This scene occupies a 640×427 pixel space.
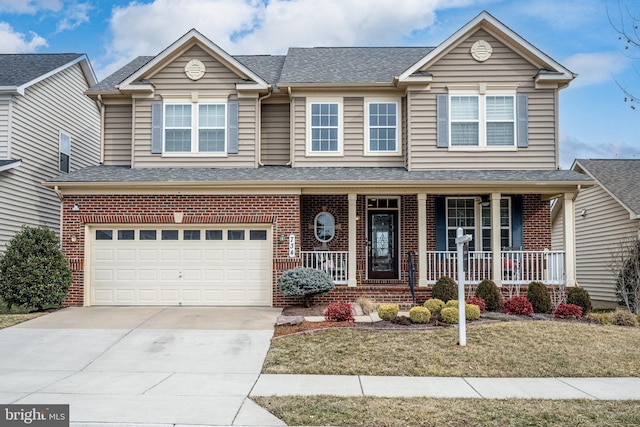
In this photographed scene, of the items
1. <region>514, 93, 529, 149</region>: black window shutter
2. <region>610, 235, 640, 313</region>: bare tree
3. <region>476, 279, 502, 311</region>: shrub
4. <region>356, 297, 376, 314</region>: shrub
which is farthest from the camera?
<region>514, 93, 529, 149</region>: black window shutter

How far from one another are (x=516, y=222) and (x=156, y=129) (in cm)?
1023

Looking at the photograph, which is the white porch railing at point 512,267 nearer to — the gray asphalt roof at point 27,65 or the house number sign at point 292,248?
A: the house number sign at point 292,248

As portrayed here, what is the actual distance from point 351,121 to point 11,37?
62.0 ft

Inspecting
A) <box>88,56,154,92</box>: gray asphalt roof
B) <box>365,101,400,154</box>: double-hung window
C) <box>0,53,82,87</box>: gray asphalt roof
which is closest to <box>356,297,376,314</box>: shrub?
<box>365,101,400,154</box>: double-hung window

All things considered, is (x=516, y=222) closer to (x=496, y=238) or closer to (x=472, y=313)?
(x=496, y=238)

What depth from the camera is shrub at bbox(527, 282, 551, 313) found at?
1391 centimetres

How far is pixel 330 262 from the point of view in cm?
1592

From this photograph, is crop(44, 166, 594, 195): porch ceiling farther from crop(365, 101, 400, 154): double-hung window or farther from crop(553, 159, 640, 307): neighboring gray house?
crop(553, 159, 640, 307): neighboring gray house

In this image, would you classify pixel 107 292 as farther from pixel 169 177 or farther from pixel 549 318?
pixel 549 318

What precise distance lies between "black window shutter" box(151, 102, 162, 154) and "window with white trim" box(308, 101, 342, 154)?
409 centimetres

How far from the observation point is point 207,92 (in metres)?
16.4

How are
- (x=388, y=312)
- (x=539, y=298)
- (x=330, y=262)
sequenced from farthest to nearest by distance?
(x=330, y=262)
(x=539, y=298)
(x=388, y=312)

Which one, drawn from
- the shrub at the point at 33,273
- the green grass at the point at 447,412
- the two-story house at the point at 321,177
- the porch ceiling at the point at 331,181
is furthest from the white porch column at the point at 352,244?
the green grass at the point at 447,412

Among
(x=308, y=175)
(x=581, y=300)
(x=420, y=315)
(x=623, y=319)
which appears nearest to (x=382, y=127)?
(x=308, y=175)
